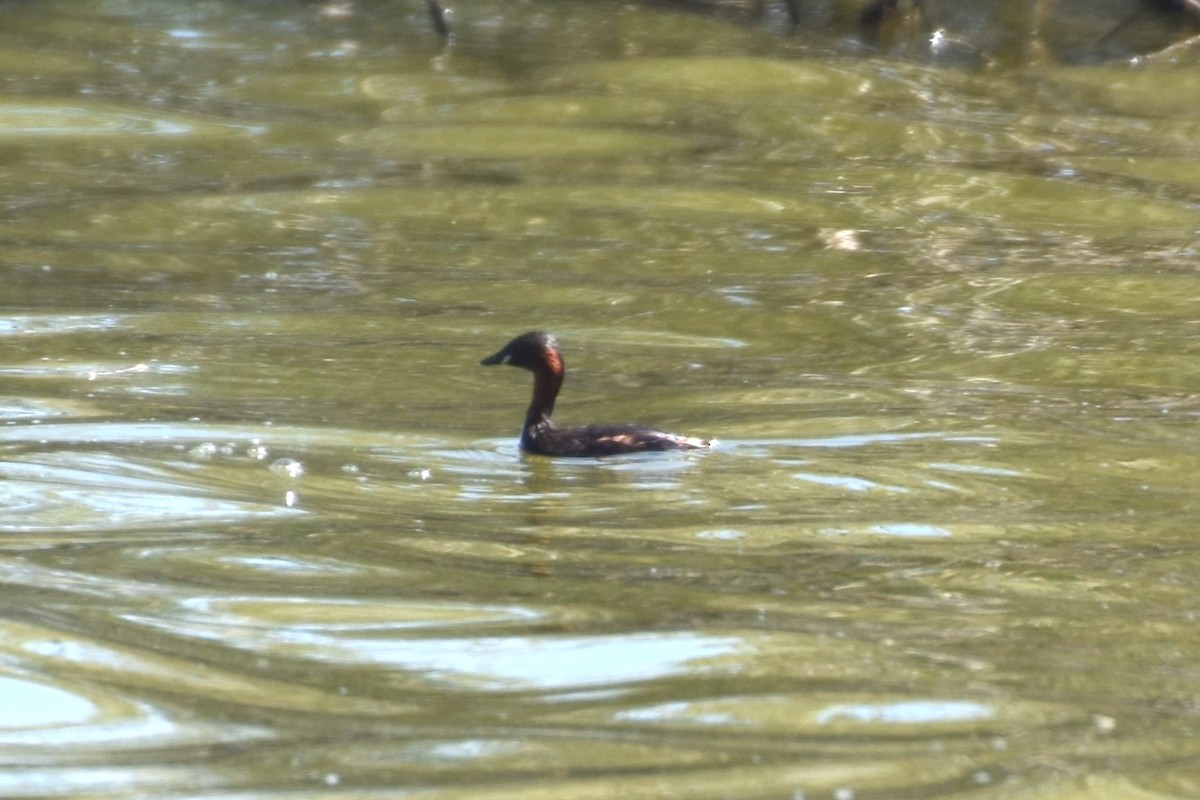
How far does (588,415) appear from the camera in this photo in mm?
8781

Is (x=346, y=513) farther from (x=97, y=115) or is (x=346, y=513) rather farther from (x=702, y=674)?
(x=97, y=115)

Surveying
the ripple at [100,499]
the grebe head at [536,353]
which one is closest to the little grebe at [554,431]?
the grebe head at [536,353]

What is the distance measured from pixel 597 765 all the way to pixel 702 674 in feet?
2.06

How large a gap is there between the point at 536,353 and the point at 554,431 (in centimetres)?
Result: 55

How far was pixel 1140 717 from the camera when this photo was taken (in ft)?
15.6

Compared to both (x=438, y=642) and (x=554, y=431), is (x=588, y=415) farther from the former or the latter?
(x=438, y=642)

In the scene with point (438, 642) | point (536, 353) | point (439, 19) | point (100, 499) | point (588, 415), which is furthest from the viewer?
point (439, 19)

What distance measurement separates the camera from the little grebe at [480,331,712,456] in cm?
749

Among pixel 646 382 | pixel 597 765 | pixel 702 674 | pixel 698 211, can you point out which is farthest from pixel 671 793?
pixel 698 211

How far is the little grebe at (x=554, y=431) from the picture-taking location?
24.6 feet

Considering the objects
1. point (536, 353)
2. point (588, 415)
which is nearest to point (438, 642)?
point (536, 353)

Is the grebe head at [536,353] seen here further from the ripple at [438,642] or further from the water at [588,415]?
the ripple at [438,642]

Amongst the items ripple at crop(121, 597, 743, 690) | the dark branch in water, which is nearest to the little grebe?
ripple at crop(121, 597, 743, 690)

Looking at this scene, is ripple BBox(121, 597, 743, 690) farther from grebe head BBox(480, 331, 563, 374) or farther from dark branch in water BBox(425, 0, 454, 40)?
dark branch in water BBox(425, 0, 454, 40)
